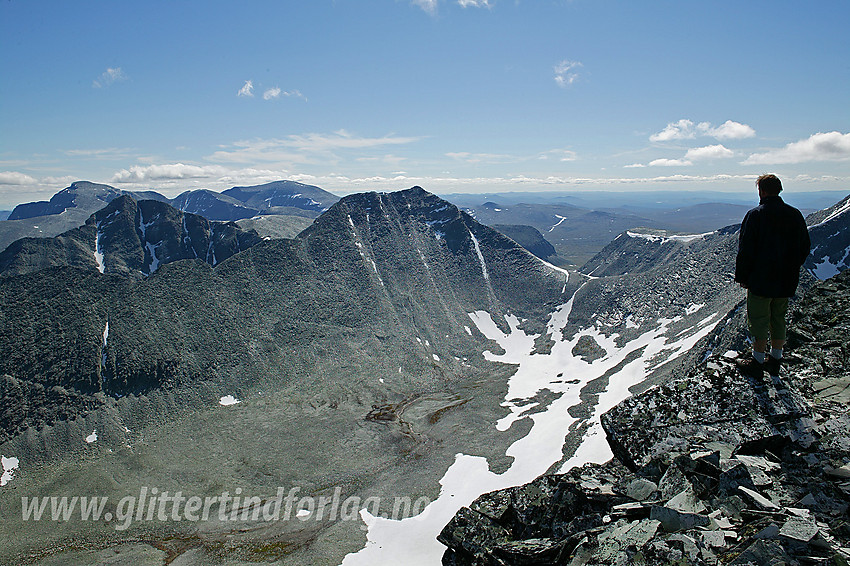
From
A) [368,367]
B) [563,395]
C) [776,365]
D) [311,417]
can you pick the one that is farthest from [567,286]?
[776,365]

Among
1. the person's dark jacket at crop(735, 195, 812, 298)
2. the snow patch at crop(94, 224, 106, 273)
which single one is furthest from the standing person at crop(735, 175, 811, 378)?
the snow patch at crop(94, 224, 106, 273)

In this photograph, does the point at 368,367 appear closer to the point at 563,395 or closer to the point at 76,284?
the point at 563,395

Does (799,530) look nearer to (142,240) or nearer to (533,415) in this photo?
(533,415)

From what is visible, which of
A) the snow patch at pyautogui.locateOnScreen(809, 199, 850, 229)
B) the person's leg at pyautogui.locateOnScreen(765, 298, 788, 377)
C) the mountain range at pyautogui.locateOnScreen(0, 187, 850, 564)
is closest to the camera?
the person's leg at pyautogui.locateOnScreen(765, 298, 788, 377)

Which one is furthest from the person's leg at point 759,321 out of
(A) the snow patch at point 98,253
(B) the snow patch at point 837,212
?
(A) the snow patch at point 98,253

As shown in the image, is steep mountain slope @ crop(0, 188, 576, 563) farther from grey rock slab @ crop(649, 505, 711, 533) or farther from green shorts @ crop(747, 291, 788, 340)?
green shorts @ crop(747, 291, 788, 340)

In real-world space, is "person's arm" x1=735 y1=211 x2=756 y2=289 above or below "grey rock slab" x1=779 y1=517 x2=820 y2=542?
above

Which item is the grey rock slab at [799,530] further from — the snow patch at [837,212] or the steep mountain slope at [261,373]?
the snow patch at [837,212]
